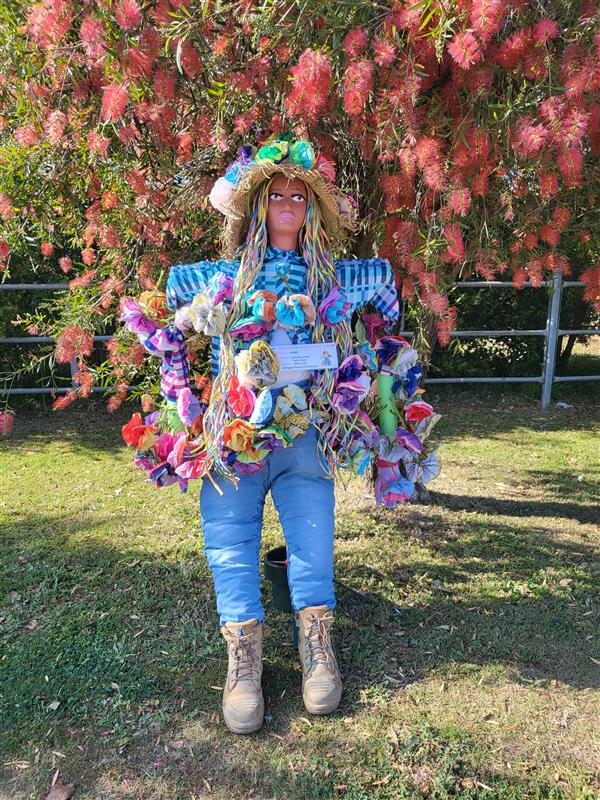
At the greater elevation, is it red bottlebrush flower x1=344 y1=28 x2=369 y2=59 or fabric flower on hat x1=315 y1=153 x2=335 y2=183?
red bottlebrush flower x1=344 y1=28 x2=369 y2=59

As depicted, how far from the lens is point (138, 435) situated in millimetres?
2232

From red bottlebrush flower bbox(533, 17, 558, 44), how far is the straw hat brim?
736 millimetres

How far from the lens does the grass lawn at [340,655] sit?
1795mm

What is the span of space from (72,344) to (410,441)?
4.11ft

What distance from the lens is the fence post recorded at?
5.89 m

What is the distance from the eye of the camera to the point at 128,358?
8.68 ft

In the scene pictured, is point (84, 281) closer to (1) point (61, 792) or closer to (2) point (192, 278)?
(2) point (192, 278)

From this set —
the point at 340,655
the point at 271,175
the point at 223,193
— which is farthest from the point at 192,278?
the point at 340,655

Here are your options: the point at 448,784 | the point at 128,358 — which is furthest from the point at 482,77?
the point at 448,784

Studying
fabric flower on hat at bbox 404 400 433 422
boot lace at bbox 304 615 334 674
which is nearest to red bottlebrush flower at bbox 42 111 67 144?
fabric flower on hat at bbox 404 400 433 422

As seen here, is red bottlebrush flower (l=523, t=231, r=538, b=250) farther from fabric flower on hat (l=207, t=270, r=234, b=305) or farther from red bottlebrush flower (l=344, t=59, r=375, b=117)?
fabric flower on hat (l=207, t=270, r=234, b=305)

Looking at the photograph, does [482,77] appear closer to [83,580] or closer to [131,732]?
[131,732]

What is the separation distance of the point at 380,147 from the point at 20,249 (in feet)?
5.41

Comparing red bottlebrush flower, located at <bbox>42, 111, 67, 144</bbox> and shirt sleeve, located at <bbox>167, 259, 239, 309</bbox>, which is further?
shirt sleeve, located at <bbox>167, 259, 239, 309</bbox>
